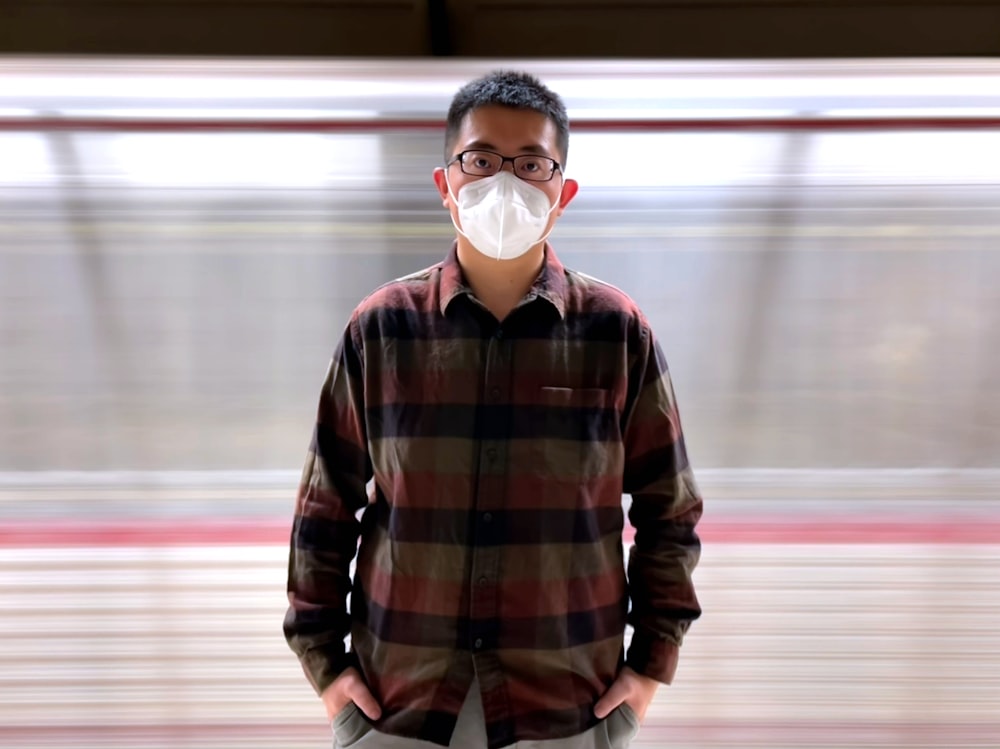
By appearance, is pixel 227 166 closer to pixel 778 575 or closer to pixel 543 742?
pixel 543 742

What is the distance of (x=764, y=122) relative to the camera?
68.8 inches

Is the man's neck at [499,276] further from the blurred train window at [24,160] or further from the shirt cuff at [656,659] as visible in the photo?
the blurred train window at [24,160]

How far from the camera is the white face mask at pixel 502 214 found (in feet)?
3.80

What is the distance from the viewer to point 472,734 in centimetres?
121

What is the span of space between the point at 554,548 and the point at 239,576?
115cm

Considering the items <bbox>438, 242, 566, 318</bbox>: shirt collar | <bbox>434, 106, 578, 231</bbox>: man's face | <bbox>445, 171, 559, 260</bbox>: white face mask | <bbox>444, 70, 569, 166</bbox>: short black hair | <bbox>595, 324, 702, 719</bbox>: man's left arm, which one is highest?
<bbox>444, 70, 569, 166</bbox>: short black hair

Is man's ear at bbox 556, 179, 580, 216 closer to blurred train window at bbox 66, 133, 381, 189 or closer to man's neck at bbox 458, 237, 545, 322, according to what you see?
man's neck at bbox 458, 237, 545, 322

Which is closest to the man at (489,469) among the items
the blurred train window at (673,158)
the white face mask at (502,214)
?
the white face mask at (502,214)

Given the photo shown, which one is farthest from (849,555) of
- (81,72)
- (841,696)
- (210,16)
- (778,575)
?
(81,72)

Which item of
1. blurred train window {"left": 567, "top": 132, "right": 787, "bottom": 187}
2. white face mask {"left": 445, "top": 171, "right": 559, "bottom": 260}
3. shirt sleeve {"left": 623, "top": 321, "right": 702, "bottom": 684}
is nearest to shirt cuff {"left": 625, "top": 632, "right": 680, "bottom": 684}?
shirt sleeve {"left": 623, "top": 321, "right": 702, "bottom": 684}

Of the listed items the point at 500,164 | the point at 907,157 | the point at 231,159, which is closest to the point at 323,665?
the point at 500,164

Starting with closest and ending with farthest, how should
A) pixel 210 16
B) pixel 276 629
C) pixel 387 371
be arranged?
pixel 387 371 → pixel 210 16 → pixel 276 629

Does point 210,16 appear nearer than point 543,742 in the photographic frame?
No

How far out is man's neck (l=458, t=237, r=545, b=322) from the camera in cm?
122
